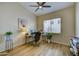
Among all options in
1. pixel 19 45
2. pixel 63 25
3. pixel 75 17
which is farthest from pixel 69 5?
pixel 19 45

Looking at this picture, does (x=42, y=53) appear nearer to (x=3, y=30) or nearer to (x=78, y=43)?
(x=78, y=43)

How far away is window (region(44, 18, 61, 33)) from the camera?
6.48 ft

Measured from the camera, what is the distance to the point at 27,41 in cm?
202

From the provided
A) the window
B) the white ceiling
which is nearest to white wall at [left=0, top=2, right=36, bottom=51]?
the white ceiling

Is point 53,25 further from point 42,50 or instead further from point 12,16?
point 12,16

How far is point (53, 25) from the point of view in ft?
6.57

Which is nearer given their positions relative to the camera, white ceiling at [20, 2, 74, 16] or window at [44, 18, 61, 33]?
white ceiling at [20, 2, 74, 16]

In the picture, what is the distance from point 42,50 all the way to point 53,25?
54 centimetres

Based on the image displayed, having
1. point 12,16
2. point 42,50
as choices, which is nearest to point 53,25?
point 42,50

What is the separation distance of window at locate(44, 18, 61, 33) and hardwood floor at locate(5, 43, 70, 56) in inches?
11.2

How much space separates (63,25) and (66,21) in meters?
0.10

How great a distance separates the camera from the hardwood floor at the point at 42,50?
74.1 inches

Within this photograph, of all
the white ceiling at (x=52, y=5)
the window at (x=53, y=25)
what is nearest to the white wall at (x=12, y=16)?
the white ceiling at (x=52, y=5)

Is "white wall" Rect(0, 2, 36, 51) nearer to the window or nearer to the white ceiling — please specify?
the white ceiling
